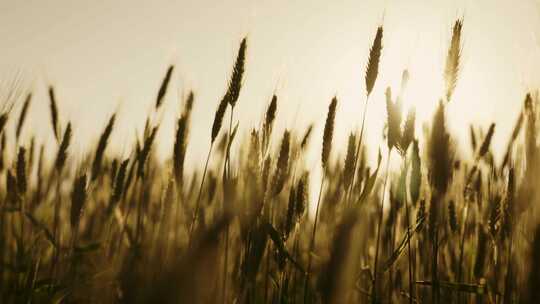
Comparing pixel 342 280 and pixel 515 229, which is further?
pixel 515 229

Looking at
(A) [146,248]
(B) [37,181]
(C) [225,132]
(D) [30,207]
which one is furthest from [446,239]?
(D) [30,207]

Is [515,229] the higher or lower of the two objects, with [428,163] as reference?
lower

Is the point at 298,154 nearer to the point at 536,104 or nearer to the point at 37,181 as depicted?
the point at 536,104

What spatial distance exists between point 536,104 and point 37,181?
2.16m

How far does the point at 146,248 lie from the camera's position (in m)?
1.25

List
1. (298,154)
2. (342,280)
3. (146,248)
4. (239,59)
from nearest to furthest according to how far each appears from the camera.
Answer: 1. (342,280)
2. (146,248)
3. (239,59)
4. (298,154)

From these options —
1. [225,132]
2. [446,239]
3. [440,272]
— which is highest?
[225,132]

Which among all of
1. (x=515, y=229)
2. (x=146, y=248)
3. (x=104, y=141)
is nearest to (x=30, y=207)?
(x=104, y=141)

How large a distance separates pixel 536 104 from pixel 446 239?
762mm

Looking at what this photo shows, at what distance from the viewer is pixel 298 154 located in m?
1.68

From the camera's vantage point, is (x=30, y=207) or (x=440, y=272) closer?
(x=440, y=272)

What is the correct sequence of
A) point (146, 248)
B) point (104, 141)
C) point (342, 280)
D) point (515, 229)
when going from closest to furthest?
point (342, 280)
point (146, 248)
point (515, 229)
point (104, 141)

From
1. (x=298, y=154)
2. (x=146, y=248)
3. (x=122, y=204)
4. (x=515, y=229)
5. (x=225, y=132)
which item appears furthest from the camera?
(x=225, y=132)

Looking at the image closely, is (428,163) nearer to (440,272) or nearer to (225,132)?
(440,272)
